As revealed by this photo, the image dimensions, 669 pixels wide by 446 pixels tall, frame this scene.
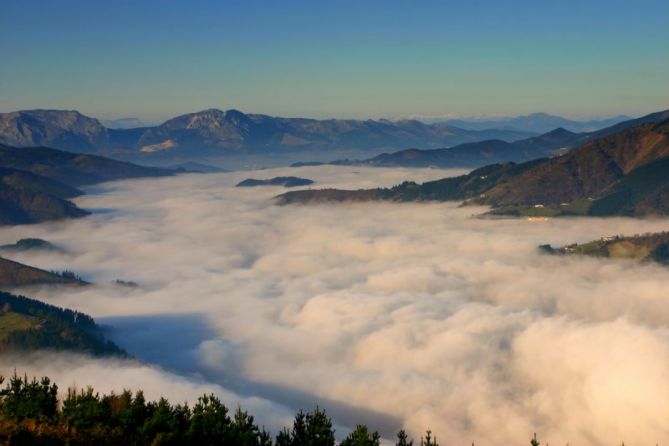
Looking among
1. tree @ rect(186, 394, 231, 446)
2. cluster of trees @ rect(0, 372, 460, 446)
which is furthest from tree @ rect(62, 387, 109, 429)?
tree @ rect(186, 394, 231, 446)

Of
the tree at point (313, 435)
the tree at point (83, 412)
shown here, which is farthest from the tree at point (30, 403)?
the tree at point (313, 435)

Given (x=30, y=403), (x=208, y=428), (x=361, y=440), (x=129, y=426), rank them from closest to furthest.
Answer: (x=361, y=440) → (x=129, y=426) → (x=208, y=428) → (x=30, y=403)

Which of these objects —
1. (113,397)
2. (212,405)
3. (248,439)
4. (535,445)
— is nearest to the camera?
(535,445)

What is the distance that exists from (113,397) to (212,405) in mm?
20780

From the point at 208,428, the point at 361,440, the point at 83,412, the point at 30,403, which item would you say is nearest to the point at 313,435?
the point at 361,440

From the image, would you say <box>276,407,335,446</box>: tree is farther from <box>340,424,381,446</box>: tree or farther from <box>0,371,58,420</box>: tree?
<box>0,371,58,420</box>: tree

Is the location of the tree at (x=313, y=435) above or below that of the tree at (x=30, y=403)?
below

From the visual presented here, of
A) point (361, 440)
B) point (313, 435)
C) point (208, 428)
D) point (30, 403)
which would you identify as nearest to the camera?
point (361, 440)

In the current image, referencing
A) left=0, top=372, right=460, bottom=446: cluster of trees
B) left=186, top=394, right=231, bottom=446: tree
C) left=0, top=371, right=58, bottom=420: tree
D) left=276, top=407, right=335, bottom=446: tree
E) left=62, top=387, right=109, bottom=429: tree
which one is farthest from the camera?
left=276, top=407, right=335, bottom=446: tree

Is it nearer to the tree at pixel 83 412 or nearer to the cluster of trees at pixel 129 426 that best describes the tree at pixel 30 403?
the cluster of trees at pixel 129 426

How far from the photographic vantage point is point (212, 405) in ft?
359

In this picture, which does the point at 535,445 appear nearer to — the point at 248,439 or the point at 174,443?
the point at 248,439

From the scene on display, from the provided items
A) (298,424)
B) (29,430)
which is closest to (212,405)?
(298,424)

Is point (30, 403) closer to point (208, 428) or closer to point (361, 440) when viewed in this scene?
point (208, 428)
